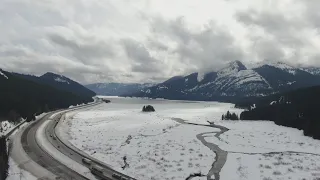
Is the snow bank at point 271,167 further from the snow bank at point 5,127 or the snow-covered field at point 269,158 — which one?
the snow bank at point 5,127

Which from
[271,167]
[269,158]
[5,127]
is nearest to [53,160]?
[271,167]

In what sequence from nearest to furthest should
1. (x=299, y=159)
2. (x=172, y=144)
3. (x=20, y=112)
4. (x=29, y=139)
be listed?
(x=299, y=159)
(x=172, y=144)
(x=29, y=139)
(x=20, y=112)

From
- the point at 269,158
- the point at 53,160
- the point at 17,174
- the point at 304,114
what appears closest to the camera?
the point at 17,174

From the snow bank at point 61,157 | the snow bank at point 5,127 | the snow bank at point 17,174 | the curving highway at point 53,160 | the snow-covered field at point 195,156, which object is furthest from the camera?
the snow bank at point 5,127

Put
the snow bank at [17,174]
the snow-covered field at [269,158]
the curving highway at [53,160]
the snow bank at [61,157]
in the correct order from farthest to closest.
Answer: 1. the snow bank at [61,157]
2. the snow-covered field at [269,158]
3. the curving highway at [53,160]
4. the snow bank at [17,174]

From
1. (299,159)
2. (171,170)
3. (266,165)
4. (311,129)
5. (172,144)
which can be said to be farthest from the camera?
(311,129)

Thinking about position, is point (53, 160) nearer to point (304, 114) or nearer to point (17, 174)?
point (17, 174)

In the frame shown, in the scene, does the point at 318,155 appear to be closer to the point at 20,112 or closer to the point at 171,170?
the point at 171,170

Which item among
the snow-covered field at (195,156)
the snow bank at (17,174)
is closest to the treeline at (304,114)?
the snow-covered field at (195,156)

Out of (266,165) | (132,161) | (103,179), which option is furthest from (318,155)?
(103,179)

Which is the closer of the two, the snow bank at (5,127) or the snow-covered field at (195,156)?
the snow-covered field at (195,156)

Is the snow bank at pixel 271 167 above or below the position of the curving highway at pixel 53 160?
above
